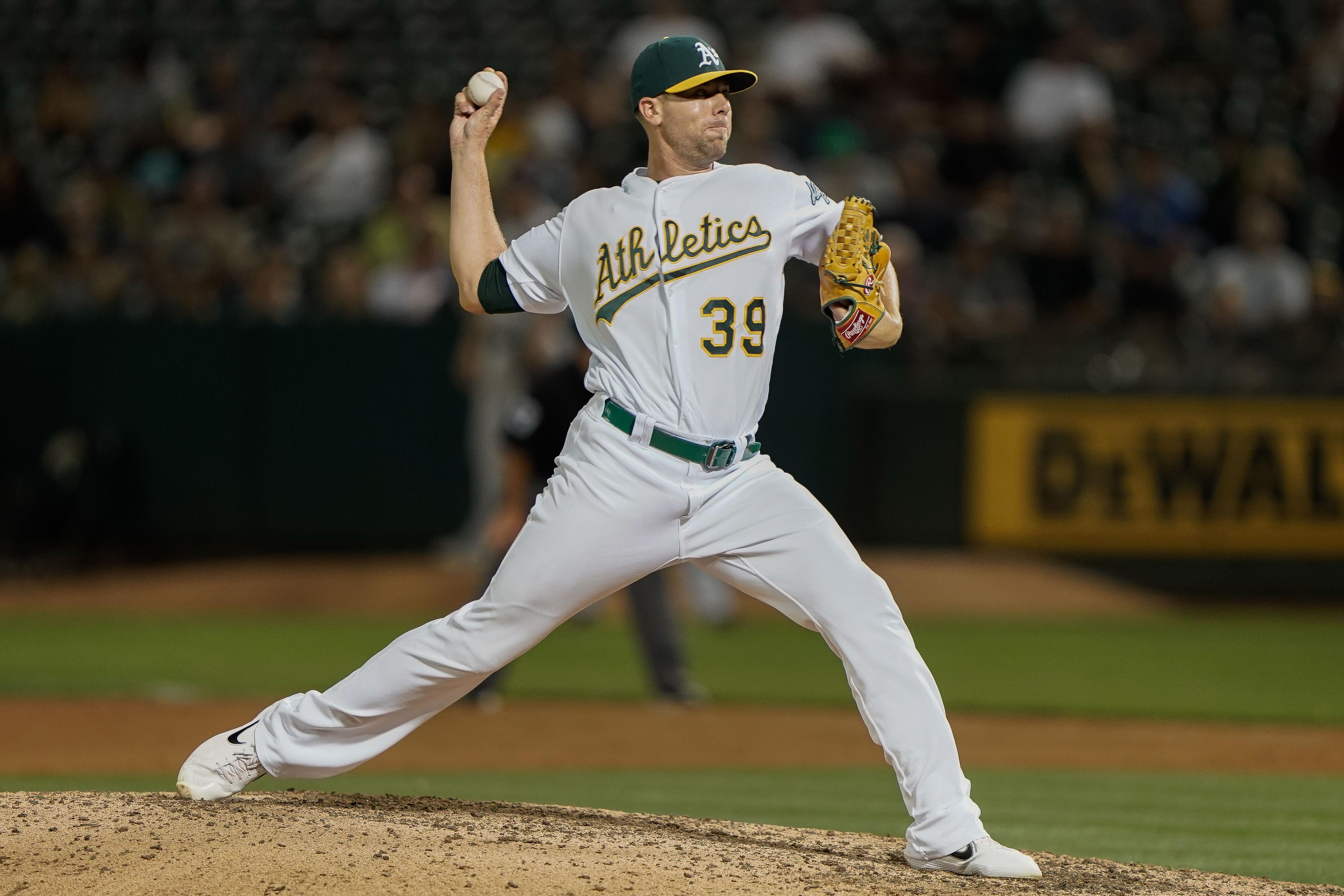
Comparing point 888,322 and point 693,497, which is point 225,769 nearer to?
point 693,497

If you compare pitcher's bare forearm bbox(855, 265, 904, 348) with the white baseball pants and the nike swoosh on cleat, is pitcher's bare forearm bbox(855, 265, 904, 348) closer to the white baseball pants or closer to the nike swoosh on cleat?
the white baseball pants

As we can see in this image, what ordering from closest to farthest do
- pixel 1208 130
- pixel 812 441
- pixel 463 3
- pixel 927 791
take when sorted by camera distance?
pixel 927 791 → pixel 812 441 → pixel 1208 130 → pixel 463 3

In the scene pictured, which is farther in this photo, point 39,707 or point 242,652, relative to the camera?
point 242,652

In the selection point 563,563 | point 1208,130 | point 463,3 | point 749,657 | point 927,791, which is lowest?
point 749,657

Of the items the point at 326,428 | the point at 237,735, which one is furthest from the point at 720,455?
the point at 326,428

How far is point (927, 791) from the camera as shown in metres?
4.33

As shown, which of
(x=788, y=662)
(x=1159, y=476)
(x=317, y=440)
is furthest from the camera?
(x=317, y=440)

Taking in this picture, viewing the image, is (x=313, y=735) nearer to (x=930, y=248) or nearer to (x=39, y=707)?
(x=39, y=707)

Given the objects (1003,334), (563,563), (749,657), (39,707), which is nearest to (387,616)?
(749,657)

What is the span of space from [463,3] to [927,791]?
590 inches

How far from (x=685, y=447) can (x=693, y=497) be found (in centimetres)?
13

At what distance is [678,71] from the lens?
439 centimetres

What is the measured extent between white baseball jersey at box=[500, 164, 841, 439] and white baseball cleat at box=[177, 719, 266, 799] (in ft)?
Result: 4.36

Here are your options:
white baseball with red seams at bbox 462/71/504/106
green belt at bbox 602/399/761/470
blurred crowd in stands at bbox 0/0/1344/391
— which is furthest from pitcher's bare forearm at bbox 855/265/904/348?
blurred crowd in stands at bbox 0/0/1344/391
